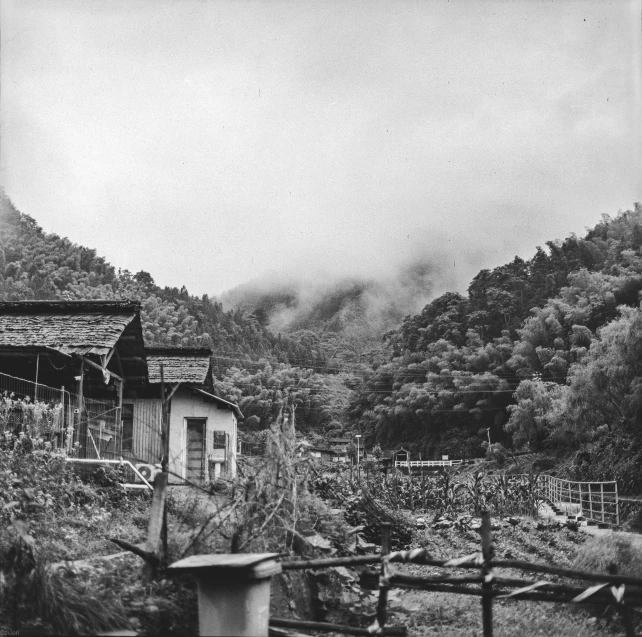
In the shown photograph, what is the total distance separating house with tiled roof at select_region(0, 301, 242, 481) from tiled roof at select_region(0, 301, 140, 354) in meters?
0.02

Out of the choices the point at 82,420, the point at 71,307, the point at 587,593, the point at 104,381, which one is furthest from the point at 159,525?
the point at 71,307

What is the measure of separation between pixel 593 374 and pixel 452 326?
4746 centimetres

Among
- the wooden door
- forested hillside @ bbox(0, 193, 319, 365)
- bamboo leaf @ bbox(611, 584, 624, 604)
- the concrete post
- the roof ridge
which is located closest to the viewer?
the concrete post

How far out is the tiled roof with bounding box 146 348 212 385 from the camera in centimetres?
2147

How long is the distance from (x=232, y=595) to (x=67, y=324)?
11.5 m

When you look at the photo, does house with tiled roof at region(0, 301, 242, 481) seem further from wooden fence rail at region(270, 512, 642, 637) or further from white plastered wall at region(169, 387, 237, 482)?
wooden fence rail at region(270, 512, 642, 637)

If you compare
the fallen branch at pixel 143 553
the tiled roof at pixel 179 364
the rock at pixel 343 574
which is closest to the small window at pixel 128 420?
the tiled roof at pixel 179 364

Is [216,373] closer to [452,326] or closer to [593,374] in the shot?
[452,326]

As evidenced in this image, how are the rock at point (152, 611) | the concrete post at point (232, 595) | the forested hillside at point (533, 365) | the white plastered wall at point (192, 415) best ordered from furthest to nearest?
the forested hillside at point (533, 365), the white plastered wall at point (192, 415), the rock at point (152, 611), the concrete post at point (232, 595)

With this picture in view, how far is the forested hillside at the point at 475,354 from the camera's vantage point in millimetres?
32281

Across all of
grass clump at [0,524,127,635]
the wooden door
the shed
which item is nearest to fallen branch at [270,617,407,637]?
grass clump at [0,524,127,635]

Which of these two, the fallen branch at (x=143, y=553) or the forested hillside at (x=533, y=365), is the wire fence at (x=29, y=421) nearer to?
the fallen branch at (x=143, y=553)

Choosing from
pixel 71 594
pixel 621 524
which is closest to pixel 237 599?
pixel 71 594

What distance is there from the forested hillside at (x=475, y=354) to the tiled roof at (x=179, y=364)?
588 inches
